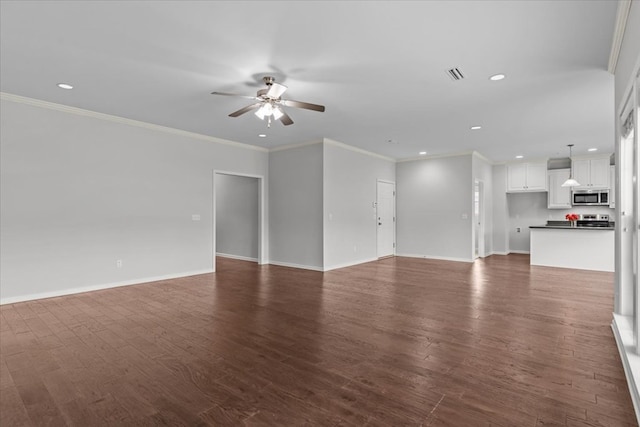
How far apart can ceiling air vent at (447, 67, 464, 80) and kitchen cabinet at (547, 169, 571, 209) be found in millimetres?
7360

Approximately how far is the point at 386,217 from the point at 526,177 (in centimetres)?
427

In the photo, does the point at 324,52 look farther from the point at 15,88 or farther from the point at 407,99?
the point at 15,88

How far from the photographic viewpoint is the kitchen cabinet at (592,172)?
28.0 ft

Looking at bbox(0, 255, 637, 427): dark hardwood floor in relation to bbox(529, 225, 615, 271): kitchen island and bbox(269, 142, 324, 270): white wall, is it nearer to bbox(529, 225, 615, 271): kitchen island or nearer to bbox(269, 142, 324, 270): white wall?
bbox(269, 142, 324, 270): white wall

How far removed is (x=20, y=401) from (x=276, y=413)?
5.52 feet

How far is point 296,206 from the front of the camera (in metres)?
7.31

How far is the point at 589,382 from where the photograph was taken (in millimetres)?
2371

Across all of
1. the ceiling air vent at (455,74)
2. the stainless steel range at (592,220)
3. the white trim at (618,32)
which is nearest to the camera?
the white trim at (618,32)

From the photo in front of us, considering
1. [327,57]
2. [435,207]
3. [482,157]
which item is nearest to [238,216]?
[435,207]

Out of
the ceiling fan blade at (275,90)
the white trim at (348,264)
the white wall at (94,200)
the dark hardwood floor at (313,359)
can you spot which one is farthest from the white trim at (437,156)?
the ceiling fan blade at (275,90)

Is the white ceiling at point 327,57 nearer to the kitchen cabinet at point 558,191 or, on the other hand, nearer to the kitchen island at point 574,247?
the kitchen island at point 574,247

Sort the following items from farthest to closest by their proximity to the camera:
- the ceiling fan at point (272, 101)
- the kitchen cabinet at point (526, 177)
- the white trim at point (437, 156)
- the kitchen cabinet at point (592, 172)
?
1. the kitchen cabinet at point (526, 177)
2. the kitchen cabinet at point (592, 172)
3. the white trim at point (437, 156)
4. the ceiling fan at point (272, 101)

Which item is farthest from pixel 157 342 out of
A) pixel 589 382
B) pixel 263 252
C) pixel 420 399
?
pixel 263 252

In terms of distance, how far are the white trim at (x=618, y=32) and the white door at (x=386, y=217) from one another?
5.59m
